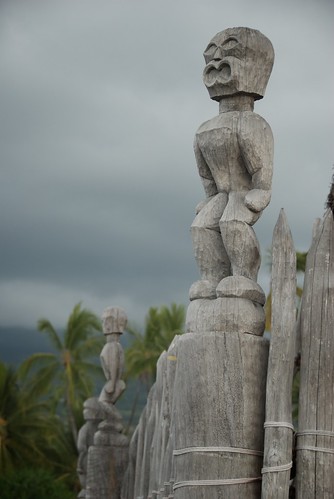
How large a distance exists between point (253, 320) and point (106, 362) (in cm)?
936

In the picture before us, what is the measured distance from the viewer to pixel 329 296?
7.42 m

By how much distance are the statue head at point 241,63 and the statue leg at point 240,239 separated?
0.86m

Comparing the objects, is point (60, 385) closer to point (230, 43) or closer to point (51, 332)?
point (51, 332)

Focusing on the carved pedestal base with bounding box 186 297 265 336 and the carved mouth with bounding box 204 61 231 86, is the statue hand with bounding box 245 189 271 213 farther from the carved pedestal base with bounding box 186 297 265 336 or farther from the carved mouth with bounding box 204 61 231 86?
the carved mouth with bounding box 204 61 231 86

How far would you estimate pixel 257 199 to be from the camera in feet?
25.6

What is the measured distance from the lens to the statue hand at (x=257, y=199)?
7.79 metres

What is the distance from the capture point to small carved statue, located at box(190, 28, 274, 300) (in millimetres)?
7809

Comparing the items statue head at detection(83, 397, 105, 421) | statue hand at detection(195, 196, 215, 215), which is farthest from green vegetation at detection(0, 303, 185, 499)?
statue hand at detection(195, 196, 215, 215)

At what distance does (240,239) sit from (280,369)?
973 millimetres

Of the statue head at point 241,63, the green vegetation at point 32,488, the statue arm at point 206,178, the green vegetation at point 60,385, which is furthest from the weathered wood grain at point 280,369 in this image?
the green vegetation at point 60,385

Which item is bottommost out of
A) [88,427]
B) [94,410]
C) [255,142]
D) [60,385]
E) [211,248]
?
[88,427]

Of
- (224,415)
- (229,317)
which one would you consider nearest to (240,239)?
(229,317)

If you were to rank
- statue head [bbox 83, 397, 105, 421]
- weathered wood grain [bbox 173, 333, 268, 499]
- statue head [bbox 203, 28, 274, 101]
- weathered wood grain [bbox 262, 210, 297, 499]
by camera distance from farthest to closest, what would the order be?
statue head [bbox 83, 397, 105, 421]
statue head [bbox 203, 28, 274, 101]
weathered wood grain [bbox 173, 333, 268, 499]
weathered wood grain [bbox 262, 210, 297, 499]

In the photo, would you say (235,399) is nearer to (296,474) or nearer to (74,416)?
(296,474)
